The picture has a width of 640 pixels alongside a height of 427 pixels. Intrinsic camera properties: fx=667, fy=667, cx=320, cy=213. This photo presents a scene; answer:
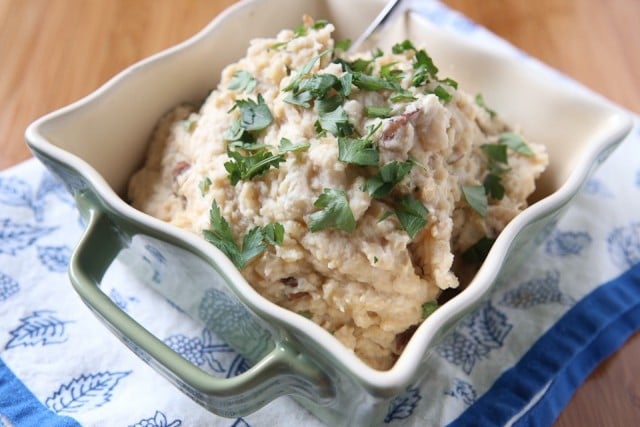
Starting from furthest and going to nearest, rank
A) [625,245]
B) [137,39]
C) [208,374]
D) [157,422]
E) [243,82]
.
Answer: [137,39], [625,245], [243,82], [157,422], [208,374]

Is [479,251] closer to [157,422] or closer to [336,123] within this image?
[336,123]

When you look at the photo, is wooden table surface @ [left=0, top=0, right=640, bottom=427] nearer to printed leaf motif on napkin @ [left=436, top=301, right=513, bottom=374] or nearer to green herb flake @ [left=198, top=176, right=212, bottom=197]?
green herb flake @ [left=198, top=176, right=212, bottom=197]

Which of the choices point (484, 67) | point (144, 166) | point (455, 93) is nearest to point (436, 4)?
point (484, 67)

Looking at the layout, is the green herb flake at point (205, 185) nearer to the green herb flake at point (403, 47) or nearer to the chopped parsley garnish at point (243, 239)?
the chopped parsley garnish at point (243, 239)

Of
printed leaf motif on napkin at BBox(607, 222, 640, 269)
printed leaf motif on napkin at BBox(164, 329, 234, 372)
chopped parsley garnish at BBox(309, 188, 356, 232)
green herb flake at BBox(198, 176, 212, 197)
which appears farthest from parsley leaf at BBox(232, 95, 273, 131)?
printed leaf motif on napkin at BBox(607, 222, 640, 269)

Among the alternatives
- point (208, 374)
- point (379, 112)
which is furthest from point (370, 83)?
point (208, 374)

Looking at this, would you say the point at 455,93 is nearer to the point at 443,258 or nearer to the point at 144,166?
the point at 443,258

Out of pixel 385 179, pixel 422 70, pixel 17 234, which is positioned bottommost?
pixel 17 234

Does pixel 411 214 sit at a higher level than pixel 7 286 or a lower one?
higher
